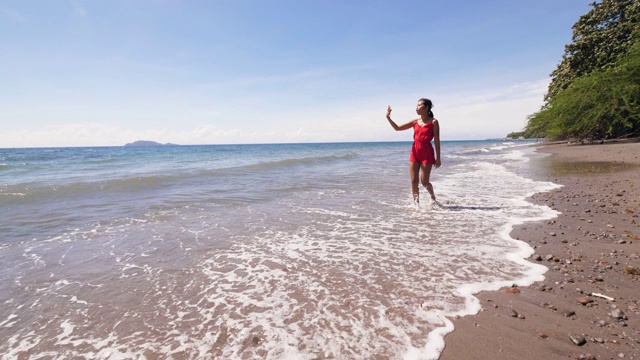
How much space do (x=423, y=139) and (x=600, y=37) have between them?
32254mm

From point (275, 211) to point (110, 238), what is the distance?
119 inches

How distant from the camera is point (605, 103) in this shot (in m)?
21.7

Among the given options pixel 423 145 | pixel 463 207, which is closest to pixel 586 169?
pixel 463 207

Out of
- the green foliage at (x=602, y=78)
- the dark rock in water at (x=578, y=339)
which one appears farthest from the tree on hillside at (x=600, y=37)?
the dark rock in water at (x=578, y=339)

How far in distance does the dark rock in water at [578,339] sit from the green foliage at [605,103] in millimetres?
27125

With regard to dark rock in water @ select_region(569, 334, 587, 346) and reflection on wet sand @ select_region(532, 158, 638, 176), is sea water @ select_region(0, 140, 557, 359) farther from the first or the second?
reflection on wet sand @ select_region(532, 158, 638, 176)

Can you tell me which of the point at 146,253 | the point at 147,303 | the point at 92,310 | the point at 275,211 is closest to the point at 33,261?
the point at 146,253

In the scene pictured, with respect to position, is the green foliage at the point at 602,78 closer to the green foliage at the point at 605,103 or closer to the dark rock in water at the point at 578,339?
the green foliage at the point at 605,103

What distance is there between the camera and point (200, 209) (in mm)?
7090

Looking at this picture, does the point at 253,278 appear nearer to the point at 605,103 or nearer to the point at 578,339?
the point at 578,339

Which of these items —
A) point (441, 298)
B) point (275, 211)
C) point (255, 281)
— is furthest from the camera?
point (275, 211)

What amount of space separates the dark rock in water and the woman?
14.5ft

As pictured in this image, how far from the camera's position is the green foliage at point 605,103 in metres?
20.8

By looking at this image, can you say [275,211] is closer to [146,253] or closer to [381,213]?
[381,213]
